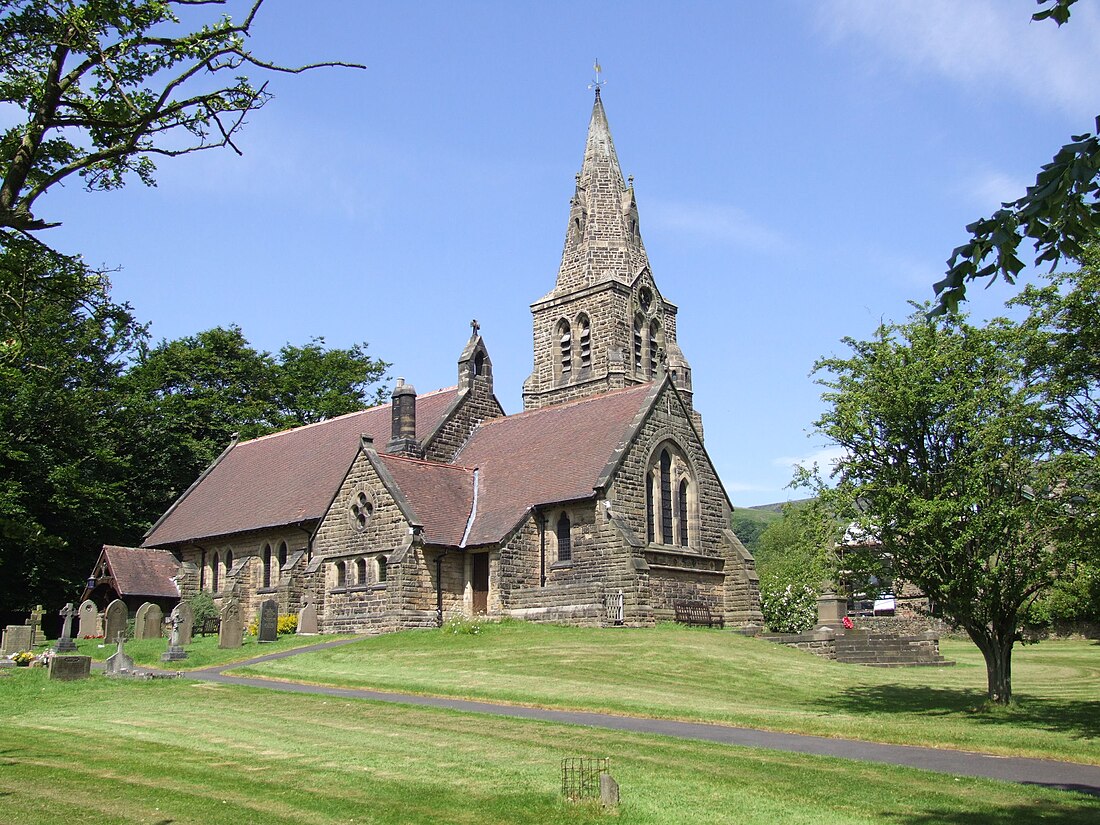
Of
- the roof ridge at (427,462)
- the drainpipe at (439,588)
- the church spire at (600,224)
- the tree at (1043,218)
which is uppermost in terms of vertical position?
the church spire at (600,224)

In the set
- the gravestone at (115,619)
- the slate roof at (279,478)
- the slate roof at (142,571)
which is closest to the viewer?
the gravestone at (115,619)

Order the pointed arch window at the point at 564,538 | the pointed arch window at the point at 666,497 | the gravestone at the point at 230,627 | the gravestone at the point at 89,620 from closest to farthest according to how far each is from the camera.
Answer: the gravestone at the point at 230,627 → the pointed arch window at the point at 564,538 → the pointed arch window at the point at 666,497 → the gravestone at the point at 89,620

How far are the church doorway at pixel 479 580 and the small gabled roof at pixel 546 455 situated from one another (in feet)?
2.79

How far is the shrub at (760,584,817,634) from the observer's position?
124ft

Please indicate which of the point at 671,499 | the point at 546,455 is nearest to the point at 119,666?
the point at 546,455

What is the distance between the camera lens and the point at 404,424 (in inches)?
1661

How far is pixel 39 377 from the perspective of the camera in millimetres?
46500

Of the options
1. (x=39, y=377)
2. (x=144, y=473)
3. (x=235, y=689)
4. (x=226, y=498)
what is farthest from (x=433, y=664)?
(x=144, y=473)

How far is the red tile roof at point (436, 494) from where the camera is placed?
36312 mm

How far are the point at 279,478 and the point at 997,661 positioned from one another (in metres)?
34.0

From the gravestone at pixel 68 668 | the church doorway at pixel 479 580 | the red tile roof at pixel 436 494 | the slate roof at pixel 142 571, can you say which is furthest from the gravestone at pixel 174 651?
the slate roof at pixel 142 571

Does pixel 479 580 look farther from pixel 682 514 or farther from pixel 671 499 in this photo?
pixel 682 514

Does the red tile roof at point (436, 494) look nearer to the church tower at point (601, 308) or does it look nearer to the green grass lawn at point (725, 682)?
the green grass lawn at point (725, 682)

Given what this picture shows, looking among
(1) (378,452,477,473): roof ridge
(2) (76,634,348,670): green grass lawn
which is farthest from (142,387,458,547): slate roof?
(2) (76,634,348,670): green grass lawn
